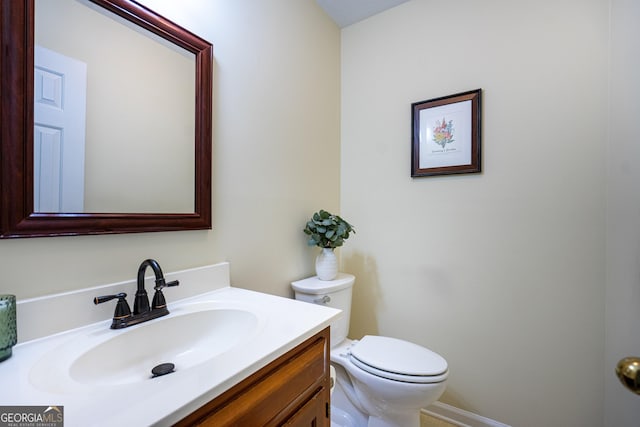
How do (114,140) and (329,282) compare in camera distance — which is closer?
(114,140)

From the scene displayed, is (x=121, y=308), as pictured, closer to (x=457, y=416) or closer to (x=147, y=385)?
(x=147, y=385)

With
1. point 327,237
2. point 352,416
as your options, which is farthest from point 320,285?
point 352,416

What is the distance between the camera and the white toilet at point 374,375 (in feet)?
3.67

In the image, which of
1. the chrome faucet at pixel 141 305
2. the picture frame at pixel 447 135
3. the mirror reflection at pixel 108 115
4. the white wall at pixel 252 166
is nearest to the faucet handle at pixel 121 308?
the chrome faucet at pixel 141 305

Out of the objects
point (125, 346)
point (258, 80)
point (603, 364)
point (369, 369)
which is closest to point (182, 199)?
point (125, 346)

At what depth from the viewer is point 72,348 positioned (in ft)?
2.11

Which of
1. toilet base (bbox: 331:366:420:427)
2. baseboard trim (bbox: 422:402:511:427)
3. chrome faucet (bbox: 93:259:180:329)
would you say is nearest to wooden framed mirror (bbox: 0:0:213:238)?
chrome faucet (bbox: 93:259:180:329)

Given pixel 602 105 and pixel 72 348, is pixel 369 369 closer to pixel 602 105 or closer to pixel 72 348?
pixel 72 348

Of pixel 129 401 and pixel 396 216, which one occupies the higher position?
pixel 396 216

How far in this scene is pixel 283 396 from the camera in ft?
2.15

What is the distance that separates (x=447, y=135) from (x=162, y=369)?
166 centimetres

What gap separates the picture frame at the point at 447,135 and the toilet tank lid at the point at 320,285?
772 mm

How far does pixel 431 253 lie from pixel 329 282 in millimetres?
635

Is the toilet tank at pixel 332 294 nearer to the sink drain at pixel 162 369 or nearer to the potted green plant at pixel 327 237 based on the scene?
the potted green plant at pixel 327 237
